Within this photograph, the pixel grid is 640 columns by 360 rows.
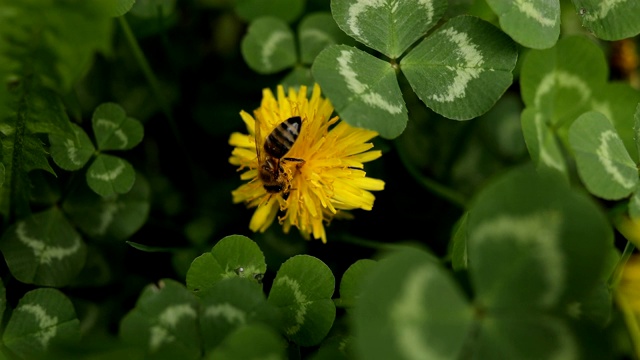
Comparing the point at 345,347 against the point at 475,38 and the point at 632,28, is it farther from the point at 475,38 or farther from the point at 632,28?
the point at 632,28

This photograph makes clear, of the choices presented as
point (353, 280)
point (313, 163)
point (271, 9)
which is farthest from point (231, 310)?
point (271, 9)

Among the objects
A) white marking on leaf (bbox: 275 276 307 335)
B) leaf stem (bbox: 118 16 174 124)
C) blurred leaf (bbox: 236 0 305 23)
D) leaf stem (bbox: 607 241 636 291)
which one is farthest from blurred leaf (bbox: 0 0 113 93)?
leaf stem (bbox: 607 241 636 291)

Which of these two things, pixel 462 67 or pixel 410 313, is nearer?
pixel 410 313

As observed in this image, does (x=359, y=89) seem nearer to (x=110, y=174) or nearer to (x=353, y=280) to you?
(x=353, y=280)

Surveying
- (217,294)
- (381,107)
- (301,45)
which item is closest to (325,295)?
(217,294)

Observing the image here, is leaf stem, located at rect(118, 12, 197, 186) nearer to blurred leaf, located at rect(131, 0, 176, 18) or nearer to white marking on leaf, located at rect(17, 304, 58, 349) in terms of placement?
blurred leaf, located at rect(131, 0, 176, 18)

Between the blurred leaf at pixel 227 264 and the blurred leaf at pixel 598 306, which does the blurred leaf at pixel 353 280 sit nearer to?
the blurred leaf at pixel 227 264

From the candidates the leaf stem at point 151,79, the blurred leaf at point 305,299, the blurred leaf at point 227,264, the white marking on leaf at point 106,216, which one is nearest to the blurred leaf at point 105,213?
the white marking on leaf at point 106,216
